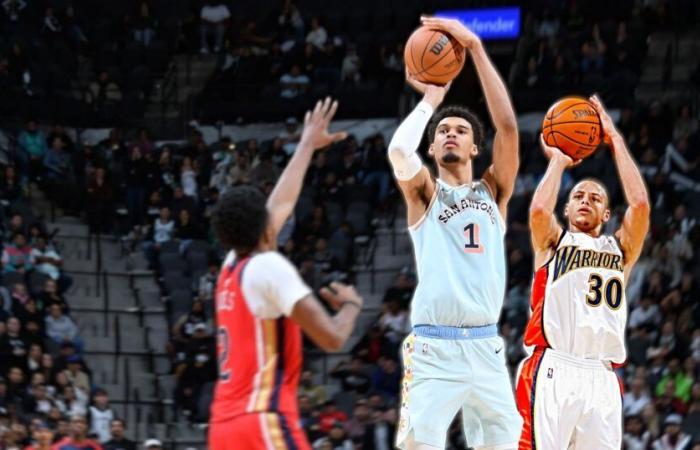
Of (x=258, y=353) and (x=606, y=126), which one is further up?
(x=606, y=126)

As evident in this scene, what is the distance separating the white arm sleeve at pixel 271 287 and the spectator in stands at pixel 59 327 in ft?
34.2

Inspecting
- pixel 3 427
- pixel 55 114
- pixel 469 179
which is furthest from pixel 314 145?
pixel 55 114

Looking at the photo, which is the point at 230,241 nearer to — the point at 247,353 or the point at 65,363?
the point at 247,353

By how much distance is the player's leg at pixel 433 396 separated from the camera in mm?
7469

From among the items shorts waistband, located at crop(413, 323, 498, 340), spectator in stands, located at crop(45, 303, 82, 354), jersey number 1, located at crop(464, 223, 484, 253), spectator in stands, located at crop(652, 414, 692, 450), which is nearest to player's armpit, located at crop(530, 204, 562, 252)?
jersey number 1, located at crop(464, 223, 484, 253)

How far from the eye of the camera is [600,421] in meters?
8.25

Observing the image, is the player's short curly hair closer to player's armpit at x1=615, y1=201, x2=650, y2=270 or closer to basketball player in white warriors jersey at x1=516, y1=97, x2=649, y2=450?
basketball player in white warriors jersey at x1=516, y1=97, x2=649, y2=450

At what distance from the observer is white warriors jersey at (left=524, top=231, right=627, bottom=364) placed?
8367 millimetres

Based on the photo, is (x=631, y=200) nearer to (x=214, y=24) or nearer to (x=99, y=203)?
(x=99, y=203)

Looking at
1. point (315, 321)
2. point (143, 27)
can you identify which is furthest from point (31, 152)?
point (315, 321)

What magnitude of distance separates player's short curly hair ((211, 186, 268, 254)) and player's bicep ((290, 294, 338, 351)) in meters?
0.38

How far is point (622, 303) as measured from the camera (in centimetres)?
848

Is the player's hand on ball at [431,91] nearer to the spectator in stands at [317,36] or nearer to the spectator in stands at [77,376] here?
the spectator in stands at [77,376]

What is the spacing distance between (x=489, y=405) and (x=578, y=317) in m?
1.14
